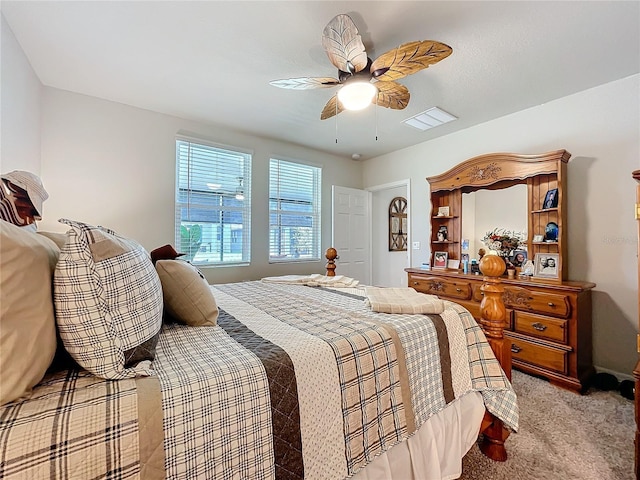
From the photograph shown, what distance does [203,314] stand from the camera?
1.21 metres

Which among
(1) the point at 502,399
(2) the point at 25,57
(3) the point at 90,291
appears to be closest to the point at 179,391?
(3) the point at 90,291

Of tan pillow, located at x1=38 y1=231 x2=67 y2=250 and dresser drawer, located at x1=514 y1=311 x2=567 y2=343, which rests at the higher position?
tan pillow, located at x1=38 y1=231 x2=67 y2=250

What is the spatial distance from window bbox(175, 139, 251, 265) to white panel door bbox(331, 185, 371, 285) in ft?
4.74

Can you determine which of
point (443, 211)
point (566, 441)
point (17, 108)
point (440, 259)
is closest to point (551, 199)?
point (443, 211)

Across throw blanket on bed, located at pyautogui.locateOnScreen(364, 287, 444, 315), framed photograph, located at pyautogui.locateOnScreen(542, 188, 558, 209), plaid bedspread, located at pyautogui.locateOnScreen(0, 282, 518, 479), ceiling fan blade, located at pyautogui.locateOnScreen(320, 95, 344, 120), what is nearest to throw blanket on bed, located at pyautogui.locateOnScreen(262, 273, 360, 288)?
throw blanket on bed, located at pyautogui.locateOnScreen(364, 287, 444, 315)

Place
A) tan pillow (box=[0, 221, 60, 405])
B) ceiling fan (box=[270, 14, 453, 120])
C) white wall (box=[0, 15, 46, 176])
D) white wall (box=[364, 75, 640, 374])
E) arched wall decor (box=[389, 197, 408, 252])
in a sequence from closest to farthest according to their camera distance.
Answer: tan pillow (box=[0, 221, 60, 405]) < ceiling fan (box=[270, 14, 453, 120]) < white wall (box=[0, 15, 46, 176]) < white wall (box=[364, 75, 640, 374]) < arched wall decor (box=[389, 197, 408, 252])

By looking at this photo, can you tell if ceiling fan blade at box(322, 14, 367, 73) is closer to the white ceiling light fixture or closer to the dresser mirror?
the white ceiling light fixture

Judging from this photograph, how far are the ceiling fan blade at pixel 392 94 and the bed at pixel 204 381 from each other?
5.26 ft

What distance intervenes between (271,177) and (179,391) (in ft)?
11.4

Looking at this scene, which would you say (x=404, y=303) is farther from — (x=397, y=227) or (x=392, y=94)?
(x=397, y=227)

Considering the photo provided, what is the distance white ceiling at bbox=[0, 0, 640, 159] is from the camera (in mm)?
1667

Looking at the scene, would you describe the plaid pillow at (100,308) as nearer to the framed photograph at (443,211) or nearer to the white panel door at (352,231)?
the framed photograph at (443,211)

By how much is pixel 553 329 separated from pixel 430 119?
2.40 metres

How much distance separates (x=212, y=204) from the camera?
3.45m
